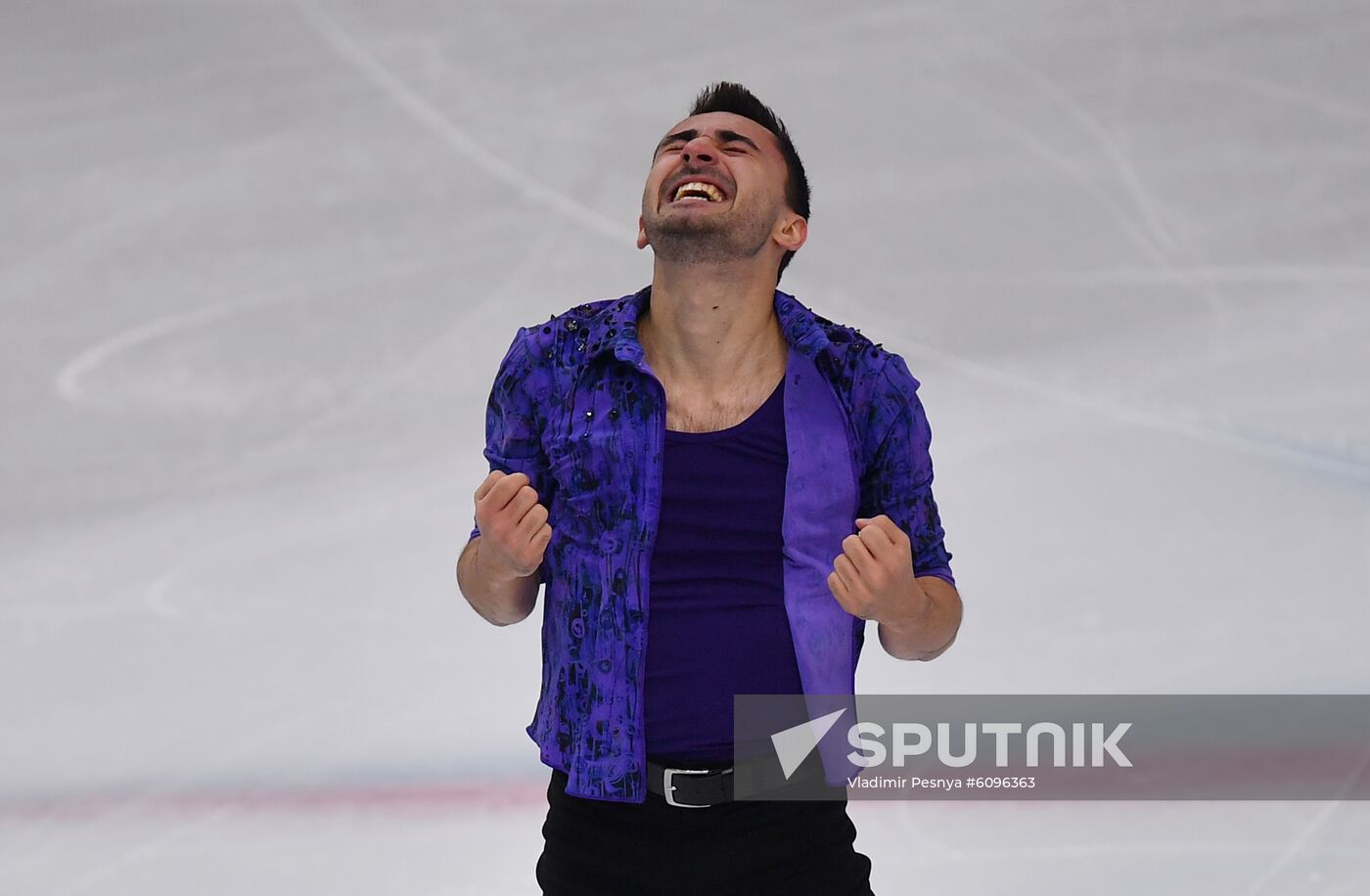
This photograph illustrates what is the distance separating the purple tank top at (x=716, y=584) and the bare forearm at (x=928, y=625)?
0.45ft

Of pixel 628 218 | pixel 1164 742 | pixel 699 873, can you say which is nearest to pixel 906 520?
pixel 699 873

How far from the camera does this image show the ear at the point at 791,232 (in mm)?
2057

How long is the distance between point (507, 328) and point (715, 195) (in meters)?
2.39

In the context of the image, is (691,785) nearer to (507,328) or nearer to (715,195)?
(715,195)

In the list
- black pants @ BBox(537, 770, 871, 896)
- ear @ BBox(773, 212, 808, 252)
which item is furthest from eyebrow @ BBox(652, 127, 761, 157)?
black pants @ BBox(537, 770, 871, 896)

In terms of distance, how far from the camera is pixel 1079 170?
4.39 meters

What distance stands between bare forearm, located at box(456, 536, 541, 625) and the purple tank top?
0.65ft

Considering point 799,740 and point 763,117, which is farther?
point 763,117

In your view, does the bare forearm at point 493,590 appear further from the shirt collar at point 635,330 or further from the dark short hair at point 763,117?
the dark short hair at point 763,117

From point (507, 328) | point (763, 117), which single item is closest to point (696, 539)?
point (763, 117)

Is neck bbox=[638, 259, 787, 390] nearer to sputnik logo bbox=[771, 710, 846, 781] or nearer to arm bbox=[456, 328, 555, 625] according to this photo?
arm bbox=[456, 328, 555, 625]

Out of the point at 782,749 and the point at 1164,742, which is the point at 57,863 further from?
the point at 1164,742

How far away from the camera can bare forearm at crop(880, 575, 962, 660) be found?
1.82 metres

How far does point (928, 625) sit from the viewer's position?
1834mm
